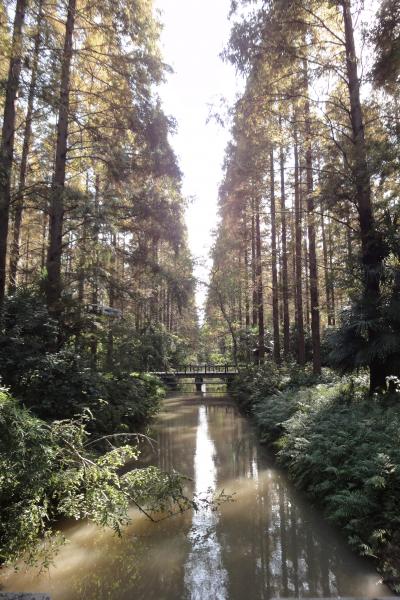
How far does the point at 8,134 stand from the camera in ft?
27.1

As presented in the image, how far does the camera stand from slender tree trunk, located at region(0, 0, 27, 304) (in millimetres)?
7031

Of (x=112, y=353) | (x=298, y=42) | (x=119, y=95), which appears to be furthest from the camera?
(x=119, y=95)

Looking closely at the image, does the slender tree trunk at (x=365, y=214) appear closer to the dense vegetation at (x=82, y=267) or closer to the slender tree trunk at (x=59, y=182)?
the dense vegetation at (x=82, y=267)

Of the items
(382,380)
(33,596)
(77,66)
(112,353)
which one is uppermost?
(77,66)

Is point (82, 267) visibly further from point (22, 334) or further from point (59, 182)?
point (22, 334)

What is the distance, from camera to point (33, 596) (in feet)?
9.64

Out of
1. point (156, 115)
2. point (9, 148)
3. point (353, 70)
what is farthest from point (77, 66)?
point (353, 70)

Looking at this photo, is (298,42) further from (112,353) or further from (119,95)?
(112,353)

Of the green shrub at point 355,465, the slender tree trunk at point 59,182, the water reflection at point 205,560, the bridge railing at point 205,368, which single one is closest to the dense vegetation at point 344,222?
the green shrub at point 355,465

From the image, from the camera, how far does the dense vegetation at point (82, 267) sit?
13.2 feet

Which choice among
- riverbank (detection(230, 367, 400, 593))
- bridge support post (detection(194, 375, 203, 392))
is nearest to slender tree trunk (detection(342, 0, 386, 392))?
riverbank (detection(230, 367, 400, 593))

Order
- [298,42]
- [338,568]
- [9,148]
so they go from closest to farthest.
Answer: [338,568]
[9,148]
[298,42]

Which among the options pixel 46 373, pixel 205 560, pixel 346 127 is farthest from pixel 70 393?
pixel 346 127

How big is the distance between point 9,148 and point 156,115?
144 inches
